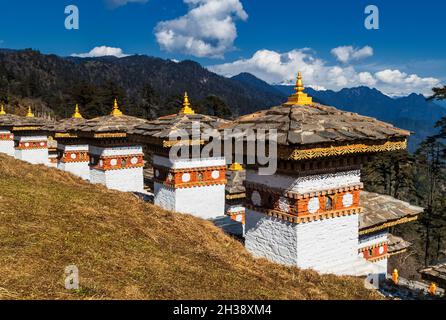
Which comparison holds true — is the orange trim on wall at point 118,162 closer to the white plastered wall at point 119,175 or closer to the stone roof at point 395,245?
the white plastered wall at point 119,175

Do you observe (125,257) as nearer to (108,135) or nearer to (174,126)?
(174,126)

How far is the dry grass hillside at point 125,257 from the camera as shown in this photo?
17.8 ft

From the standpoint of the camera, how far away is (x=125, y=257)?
661 centimetres

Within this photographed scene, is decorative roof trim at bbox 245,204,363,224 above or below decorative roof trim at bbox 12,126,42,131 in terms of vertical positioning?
below

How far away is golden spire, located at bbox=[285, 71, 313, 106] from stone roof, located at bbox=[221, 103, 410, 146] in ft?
0.42

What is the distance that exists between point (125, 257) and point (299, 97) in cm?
488

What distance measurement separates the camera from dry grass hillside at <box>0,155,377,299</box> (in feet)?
17.8

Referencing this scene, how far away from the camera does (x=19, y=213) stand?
7949mm

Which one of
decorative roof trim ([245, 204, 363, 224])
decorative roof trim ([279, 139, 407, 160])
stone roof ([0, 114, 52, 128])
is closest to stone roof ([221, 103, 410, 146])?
decorative roof trim ([279, 139, 407, 160])

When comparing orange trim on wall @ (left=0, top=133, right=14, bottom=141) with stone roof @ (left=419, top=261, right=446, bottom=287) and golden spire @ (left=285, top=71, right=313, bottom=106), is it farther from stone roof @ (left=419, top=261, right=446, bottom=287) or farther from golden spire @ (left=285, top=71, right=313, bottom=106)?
stone roof @ (left=419, top=261, right=446, bottom=287)

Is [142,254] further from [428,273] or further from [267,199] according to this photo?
[428,273]

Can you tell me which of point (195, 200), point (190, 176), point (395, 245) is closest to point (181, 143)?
point (190, 176)
